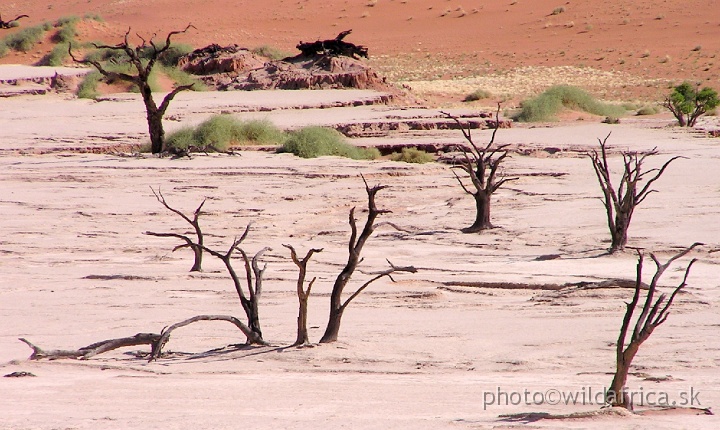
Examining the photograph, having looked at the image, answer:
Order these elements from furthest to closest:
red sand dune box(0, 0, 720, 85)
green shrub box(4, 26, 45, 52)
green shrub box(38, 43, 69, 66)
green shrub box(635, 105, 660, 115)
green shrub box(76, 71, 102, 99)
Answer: red sand dune box(0, 0, 720, 85)
green shrub box(4, 26, 45, 52)
green shrub box(38, 43, 69, 66)
green shrub box(635, 105, 660, 115)
green shrub box(76, 71, 102, 99)

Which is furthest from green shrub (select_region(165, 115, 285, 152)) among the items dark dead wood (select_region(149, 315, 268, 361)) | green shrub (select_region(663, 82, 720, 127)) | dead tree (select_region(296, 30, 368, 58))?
dark dead wood (select_region(149, 315, 268, 361))

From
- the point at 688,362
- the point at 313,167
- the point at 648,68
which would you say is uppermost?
the point at 648,68

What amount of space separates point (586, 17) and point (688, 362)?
55515mm

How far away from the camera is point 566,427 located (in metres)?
4.28

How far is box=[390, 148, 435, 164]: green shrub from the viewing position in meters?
19.3

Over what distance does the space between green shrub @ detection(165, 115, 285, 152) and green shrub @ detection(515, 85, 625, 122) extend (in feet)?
27.2

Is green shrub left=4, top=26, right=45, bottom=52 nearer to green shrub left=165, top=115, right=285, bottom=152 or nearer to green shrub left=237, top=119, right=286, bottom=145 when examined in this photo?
green shrub left=165, top=115, right=285, bottom=152

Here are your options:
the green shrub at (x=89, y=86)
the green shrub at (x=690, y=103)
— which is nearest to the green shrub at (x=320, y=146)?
the green shrub at (x=690, y=103)

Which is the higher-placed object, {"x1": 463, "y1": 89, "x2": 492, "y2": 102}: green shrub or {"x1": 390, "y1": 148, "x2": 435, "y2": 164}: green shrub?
{"x1": 463, "y1": 89, "x2": 492, "y2": 102}: green shrub

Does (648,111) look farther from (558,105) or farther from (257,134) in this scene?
(257,134)

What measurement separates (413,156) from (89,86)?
519 inches

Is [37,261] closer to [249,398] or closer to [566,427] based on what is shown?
[249,398]

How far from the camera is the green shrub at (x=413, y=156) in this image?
19342 mm

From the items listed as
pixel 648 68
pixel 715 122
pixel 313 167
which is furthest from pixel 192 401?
pixel 648 68
